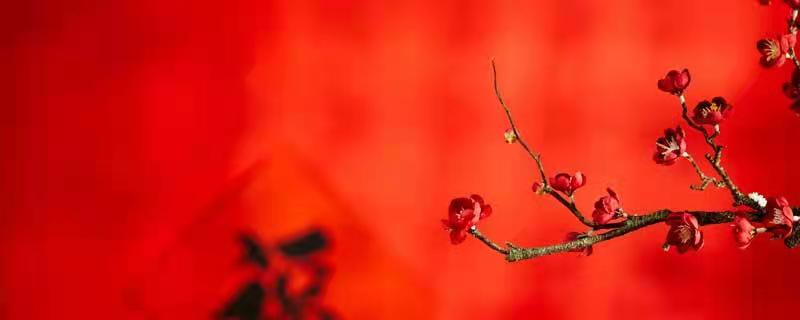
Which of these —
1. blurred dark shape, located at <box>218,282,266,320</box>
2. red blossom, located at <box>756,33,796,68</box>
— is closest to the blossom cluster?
red blossom, located at <box>756,33,796,68</box>

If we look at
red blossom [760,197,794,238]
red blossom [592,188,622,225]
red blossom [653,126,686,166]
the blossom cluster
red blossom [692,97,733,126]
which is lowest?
red blossom [760,197,794,238]

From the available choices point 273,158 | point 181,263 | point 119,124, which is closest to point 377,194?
point 273,158

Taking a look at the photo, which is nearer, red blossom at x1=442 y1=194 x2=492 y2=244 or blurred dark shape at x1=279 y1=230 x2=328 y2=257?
red blossom at x1=442 y1=194 x2=492 y2=244

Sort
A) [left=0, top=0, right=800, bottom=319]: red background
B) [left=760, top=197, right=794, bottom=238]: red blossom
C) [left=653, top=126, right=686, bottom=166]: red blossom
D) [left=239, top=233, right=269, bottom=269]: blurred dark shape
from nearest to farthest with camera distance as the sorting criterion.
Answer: [left=760, top=197, right=794, bottom=238]: red blossom < [left=653, top=126, right=686, bottom=166]: red blossom < [left=0, top=0, right=800, bottom=319]: red background < [left=239, top=233, right=269, bottom=269]: blurred dark shape

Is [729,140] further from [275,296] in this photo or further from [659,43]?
[275,296]

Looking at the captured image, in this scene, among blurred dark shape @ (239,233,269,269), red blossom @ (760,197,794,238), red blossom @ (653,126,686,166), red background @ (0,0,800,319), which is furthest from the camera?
blurred dark shape @ (239,233,269,269)

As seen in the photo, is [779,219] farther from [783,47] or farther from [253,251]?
[253,251]

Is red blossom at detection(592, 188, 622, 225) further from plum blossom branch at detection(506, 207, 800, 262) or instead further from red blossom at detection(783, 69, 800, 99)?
red blossom at detection(783, 69, 800, 99)
